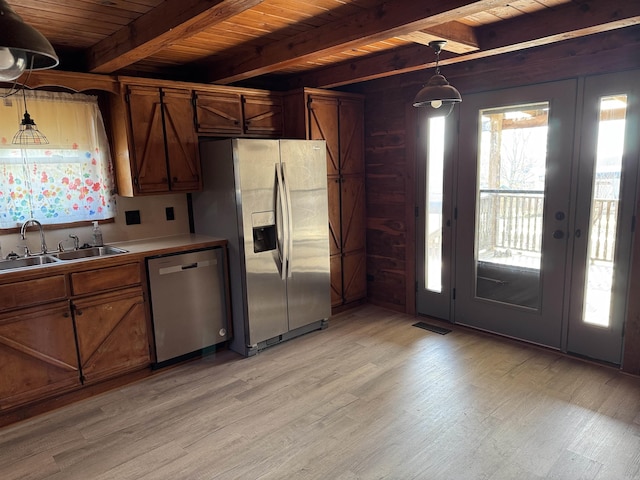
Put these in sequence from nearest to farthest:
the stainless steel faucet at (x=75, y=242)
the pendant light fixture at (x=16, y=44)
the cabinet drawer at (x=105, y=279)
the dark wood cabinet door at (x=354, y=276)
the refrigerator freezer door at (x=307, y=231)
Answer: the pendant light fixture at (x=16, y=44)
the cabinet drawer at (x=105, y=279)
the stainless steel faucet at (x=75, y=242)
the refrigerator freezer door at (x=307, y=231)
the dark wood cabinet door at (x=354, y=276)

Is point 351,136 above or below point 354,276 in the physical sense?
above

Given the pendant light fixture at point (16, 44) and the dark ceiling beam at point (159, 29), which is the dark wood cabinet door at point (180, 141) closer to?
the dark ceiling beam at point (159, 29)

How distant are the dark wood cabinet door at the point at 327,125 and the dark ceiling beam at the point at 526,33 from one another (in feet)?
1.05

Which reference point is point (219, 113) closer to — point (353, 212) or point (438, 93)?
point (353, 212)

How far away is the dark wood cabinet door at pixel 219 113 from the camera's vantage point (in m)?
3.71

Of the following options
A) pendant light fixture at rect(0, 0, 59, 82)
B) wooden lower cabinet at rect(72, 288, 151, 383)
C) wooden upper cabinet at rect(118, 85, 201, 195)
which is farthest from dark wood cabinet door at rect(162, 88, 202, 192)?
pendant light fixture at rect(0, 0, 59, 82)

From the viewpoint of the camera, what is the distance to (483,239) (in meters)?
3.95

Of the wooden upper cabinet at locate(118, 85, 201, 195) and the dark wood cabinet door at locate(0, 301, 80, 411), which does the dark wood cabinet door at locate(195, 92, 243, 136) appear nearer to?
the wooden upper cabinet at locate(118, 85, 201, 195)

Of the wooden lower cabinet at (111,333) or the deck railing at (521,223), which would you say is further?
the deck railing at (521,223)

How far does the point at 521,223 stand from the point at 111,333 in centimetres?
332

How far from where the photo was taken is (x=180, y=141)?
142 inches

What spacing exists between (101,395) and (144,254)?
104 centimetres

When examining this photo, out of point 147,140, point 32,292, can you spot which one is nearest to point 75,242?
point 32,292

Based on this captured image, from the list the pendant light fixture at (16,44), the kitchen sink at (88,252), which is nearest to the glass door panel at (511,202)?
the kitchen sink at (88,252)
